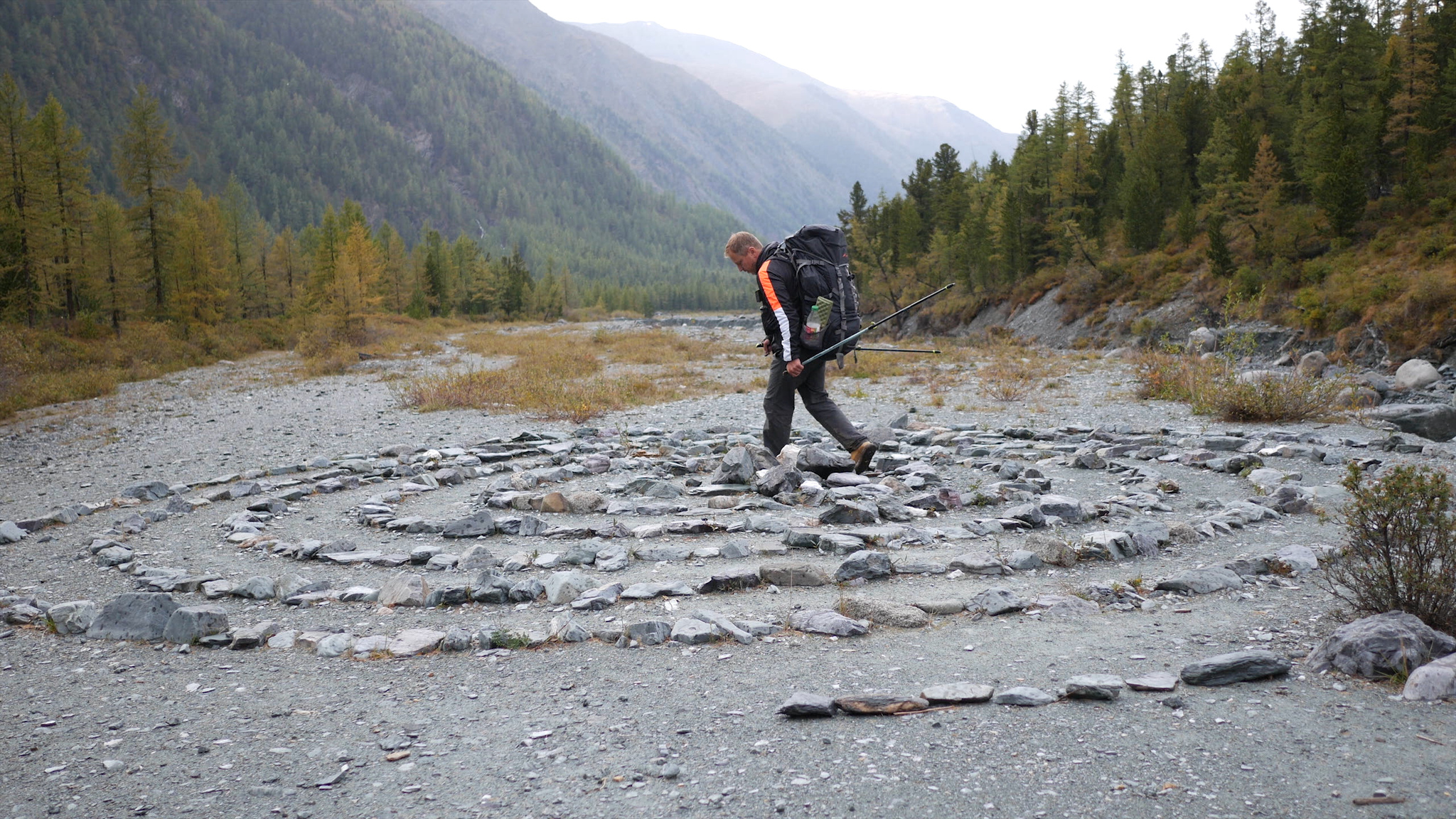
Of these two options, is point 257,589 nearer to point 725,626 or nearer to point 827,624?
point 725,626

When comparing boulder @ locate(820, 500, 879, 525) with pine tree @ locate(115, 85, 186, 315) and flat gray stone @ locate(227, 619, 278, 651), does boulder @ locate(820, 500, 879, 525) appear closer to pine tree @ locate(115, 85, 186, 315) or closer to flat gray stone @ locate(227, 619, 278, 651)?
flat gray stone @ locate(227, 619, 278, 651)

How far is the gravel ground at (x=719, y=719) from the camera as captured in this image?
10.7 ft

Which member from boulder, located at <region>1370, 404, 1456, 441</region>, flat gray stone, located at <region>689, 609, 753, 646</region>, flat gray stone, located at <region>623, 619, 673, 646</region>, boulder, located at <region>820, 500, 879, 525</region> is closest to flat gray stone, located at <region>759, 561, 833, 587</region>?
flat gray stone, located at <region>689, 609, 753, 646</region>

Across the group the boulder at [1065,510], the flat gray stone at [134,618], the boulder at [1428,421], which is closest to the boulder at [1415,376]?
the boulder at [1428,421]

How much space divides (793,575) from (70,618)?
18.4ft

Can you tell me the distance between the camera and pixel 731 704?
13.9ft

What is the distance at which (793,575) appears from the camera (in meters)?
6.36

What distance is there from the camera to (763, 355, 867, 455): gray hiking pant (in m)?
10.2

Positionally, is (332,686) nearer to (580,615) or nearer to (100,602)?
(580,615)

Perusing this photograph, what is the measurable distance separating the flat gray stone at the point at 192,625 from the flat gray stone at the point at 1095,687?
18.8 feet

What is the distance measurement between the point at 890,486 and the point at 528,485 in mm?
4932

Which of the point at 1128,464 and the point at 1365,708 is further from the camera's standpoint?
the point at 1128,464

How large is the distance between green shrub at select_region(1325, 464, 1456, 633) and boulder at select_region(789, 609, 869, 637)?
281 cm

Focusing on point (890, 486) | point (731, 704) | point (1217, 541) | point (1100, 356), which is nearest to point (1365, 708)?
point (731, 704)
